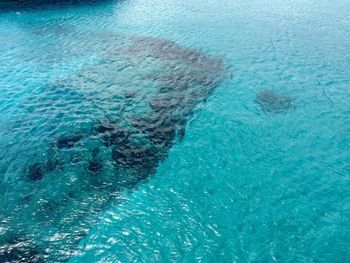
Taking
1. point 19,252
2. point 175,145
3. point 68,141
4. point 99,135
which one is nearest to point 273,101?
point 175,145

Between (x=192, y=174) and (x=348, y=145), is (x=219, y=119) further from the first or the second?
(x=348, y=145)

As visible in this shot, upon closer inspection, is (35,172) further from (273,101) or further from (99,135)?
(273,101)

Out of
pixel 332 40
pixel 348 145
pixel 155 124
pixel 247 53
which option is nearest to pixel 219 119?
pixel 155 124

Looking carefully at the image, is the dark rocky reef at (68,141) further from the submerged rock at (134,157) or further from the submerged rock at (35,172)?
the submerged rock at (134,157)

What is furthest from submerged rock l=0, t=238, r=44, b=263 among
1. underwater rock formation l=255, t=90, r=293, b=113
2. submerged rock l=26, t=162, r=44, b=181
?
underwater rock formation l=255, t=90, r=293, b=113

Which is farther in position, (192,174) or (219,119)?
(219,119)
